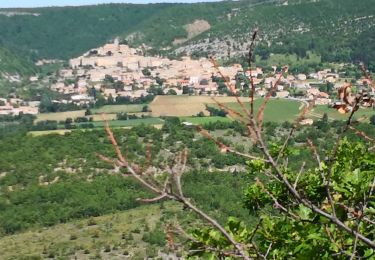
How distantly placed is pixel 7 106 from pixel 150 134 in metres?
37.5

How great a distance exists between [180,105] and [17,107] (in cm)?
2167

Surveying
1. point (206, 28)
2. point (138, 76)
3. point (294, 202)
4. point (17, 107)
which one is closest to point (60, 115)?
point (17, 107)

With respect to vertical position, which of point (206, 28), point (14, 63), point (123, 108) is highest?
point (206, 28)

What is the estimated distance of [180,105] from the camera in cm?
6412

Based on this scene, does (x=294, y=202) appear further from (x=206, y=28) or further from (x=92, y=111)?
(x=206, y=28)

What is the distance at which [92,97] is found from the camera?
3162 inches

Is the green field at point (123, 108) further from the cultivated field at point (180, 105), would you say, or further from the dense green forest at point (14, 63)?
the dense green forest at point (14, 63)

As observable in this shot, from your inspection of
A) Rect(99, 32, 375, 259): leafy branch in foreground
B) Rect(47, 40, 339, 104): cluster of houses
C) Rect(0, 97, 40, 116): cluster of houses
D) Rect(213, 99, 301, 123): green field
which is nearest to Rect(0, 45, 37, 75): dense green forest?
Rect(47, 40, 339, 104): cluster of houses

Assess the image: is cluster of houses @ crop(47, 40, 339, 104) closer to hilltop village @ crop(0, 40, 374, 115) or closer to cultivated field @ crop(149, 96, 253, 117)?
hilltop village @ crop(0, 40, 374, 115)

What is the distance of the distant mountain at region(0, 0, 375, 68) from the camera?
103312 mm

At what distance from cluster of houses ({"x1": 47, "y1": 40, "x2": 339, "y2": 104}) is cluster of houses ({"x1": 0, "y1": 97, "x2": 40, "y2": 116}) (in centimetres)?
491

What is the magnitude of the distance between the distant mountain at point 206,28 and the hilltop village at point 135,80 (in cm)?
753

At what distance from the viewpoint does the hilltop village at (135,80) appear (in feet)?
239

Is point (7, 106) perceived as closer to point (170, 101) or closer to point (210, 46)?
point (170, 101)
